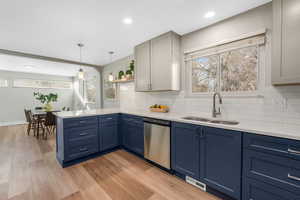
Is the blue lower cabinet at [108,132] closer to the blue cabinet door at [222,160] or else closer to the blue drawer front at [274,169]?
the blue cabinet door at [222,160]

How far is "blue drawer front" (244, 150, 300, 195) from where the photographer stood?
1.10m

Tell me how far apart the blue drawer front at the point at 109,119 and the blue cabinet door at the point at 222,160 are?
195cm

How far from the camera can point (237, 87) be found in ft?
6.47

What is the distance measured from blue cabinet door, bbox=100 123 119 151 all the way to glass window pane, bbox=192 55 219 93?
1939 millimetres

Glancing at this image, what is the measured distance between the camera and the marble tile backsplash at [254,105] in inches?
60.6

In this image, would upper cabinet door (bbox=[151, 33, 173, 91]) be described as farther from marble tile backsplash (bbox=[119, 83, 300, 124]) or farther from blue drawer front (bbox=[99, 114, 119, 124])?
blue drawer front (bbox=[99, 114, 119, 124])

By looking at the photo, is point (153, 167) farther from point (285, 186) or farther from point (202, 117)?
point (285, 186)

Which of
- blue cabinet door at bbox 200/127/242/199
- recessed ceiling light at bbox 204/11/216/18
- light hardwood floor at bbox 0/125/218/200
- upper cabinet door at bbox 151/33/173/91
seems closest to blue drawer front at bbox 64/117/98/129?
light hardwood floor at bbox 0/125/218/200

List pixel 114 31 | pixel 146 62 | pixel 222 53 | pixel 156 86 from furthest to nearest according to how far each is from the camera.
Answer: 1. pixel 146 62
2. pixel 156 86
3. pixel 114 31
4. pixel 222 53

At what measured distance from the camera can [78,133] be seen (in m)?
2.41

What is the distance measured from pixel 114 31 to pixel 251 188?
308cm

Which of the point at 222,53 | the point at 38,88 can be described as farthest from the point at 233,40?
the point at 38,88

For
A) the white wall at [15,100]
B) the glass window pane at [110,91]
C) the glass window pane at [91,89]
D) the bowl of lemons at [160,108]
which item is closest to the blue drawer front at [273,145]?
the bowl of lemons at [160,108]

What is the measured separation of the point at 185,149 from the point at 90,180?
4.97 feet
